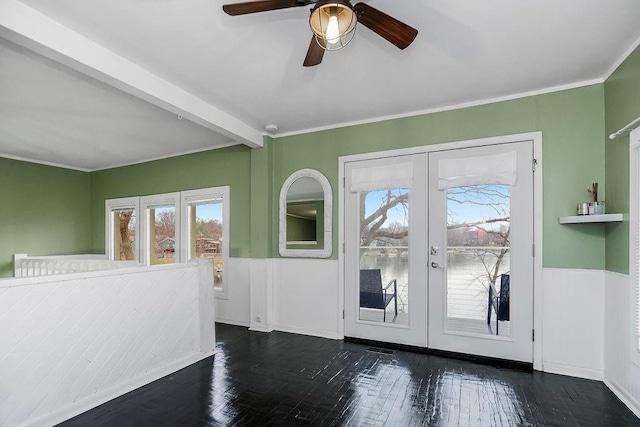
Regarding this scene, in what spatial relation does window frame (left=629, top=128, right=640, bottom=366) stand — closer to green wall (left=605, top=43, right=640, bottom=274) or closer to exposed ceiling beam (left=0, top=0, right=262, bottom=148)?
green wall (left=605, top=43, right=640, bottom=274)

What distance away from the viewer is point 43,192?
576 centimetres

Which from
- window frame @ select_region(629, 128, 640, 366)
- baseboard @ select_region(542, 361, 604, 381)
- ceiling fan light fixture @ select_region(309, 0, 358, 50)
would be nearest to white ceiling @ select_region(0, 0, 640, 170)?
ceiling fan light fixture @ select_region(309, 0, 358, 50)

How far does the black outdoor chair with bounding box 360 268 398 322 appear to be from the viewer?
3.79 metres

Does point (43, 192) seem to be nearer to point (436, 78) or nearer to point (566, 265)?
point (436, 78)

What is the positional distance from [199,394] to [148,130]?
3.21m

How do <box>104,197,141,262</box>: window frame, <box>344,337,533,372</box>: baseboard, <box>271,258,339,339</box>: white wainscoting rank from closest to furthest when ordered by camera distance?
<box>344,337,533,372</box>: baseboard, <box>271,258,339,339</box>: white wainscoting, <box>104,197,141,262</box>: window frame

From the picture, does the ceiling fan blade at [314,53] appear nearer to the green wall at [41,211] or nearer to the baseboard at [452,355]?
the baseboard at [452,355]

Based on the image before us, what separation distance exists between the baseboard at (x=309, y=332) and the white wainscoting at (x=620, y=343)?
254 cm

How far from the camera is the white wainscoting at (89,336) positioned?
2.14m

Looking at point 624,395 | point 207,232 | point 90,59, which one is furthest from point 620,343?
point 207,232

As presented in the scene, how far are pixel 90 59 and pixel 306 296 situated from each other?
319cm

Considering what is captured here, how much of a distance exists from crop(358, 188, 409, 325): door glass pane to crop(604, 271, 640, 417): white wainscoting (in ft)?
5.54

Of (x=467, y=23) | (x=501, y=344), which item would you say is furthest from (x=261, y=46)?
(x=501, y=344)

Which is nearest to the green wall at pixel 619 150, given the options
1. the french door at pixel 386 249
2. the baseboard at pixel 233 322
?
the french door at pixel 386 249
